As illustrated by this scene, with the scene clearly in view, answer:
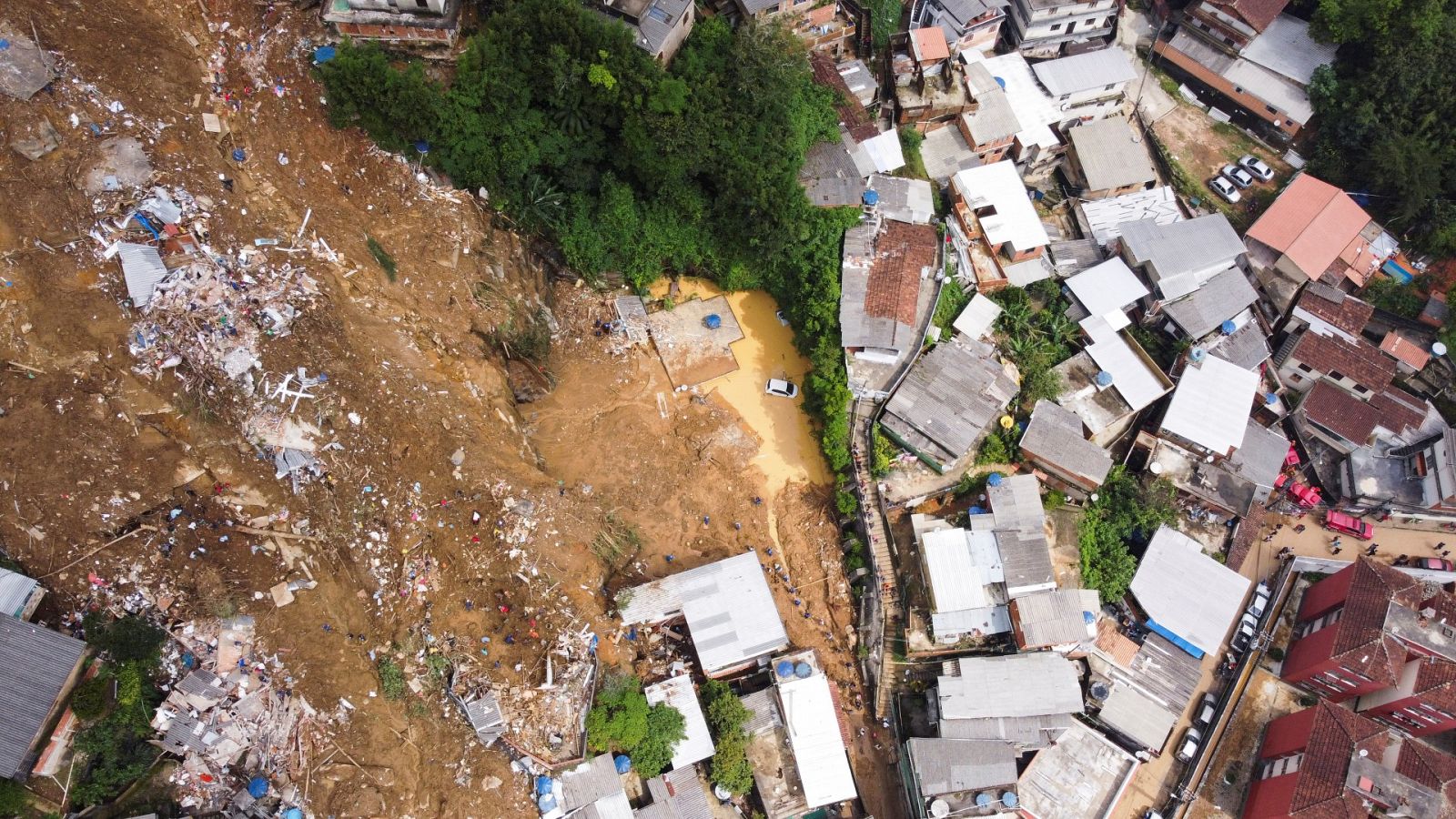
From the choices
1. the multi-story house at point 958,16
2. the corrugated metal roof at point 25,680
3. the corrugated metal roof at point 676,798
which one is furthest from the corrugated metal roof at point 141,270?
the multi-story house at point 958,16

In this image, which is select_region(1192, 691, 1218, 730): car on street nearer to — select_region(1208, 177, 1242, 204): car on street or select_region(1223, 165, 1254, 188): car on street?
select_region(1208, 177, 1242, 204): car on street

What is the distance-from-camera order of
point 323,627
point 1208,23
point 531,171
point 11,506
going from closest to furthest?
1. point 11,506
2. point 323,627
3. point 531,171
4. point 1208,23

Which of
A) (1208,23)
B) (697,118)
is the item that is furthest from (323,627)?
(1208,23)

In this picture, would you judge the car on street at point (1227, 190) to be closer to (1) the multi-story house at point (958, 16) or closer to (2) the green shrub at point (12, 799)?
(1) the multi-story house at point (958, 16)

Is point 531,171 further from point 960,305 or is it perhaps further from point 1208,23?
point 1208,23

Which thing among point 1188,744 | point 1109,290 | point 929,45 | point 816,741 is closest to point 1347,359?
point 1109,290

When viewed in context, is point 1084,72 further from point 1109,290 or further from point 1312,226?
point 1312,226

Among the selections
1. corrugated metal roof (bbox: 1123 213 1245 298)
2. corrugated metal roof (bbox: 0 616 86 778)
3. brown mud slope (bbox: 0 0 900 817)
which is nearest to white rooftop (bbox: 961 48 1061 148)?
corrugated metal roof (bbox: 1123 213 1245 298)
